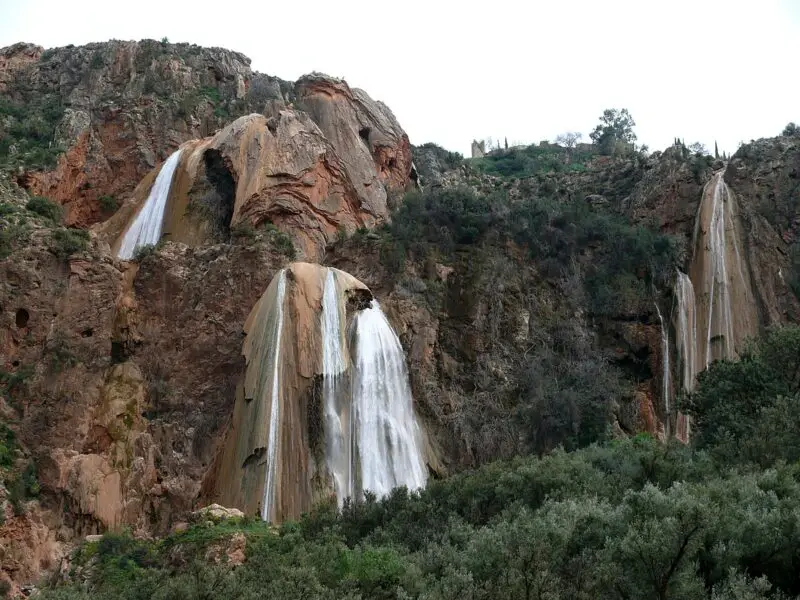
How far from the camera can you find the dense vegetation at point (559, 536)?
15.6 metres

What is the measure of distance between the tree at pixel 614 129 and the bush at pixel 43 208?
51.8 meters

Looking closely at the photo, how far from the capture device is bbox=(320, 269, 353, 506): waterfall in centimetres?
3180

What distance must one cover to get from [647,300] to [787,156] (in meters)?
11.4

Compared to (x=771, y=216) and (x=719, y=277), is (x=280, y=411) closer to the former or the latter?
(x=719, y=277)

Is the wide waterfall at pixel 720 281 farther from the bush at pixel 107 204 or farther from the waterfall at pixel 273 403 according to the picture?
the bush at pixel 107 204

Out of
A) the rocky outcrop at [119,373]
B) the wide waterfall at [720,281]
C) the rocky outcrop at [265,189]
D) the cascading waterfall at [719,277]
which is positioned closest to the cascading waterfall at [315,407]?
the rocky outcrop at [119,373]

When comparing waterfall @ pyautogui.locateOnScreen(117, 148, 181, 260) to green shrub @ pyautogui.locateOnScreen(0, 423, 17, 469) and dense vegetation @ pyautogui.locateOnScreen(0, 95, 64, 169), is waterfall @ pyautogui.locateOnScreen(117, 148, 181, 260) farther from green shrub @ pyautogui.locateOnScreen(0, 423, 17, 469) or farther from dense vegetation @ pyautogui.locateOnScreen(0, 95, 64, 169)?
green shrub @ pyautogui.locateOnScreen(0, 423, 17, 469)

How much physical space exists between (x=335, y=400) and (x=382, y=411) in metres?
2.17

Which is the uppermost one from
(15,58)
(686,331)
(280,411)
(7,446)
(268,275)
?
(15,58)

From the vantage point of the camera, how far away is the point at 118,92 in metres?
50.5

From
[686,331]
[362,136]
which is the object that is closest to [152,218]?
[362,136]

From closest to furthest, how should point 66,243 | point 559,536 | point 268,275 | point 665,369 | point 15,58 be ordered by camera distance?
1. point 559,536
2. point 66,243
3. point 268,275
4. point 665,369
5. point 15,58

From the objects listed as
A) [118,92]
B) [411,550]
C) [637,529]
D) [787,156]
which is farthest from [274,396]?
[787,156]

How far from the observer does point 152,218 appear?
4194 centimetres
